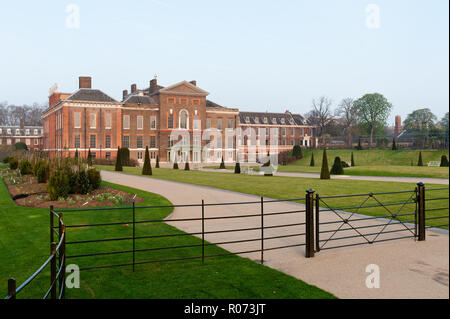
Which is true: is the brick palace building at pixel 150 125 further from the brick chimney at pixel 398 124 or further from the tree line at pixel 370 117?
the brick chimney at pixel 398 124

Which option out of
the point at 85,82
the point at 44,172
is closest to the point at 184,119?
the point at 85,82

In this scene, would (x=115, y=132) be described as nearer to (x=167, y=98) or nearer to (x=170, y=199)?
(x=167, y=98)

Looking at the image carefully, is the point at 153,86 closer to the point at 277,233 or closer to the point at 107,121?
the point at 107,121

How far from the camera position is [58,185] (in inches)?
583

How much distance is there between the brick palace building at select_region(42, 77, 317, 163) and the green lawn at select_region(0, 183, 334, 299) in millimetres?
45923

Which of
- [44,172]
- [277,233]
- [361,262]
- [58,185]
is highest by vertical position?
[44,172]

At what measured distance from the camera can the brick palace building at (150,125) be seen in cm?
5688

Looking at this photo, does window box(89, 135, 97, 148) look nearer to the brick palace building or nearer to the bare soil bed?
the brick palace building

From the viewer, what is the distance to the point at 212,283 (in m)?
6.02

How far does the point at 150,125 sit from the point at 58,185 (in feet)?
160

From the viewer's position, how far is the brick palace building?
5688cm
